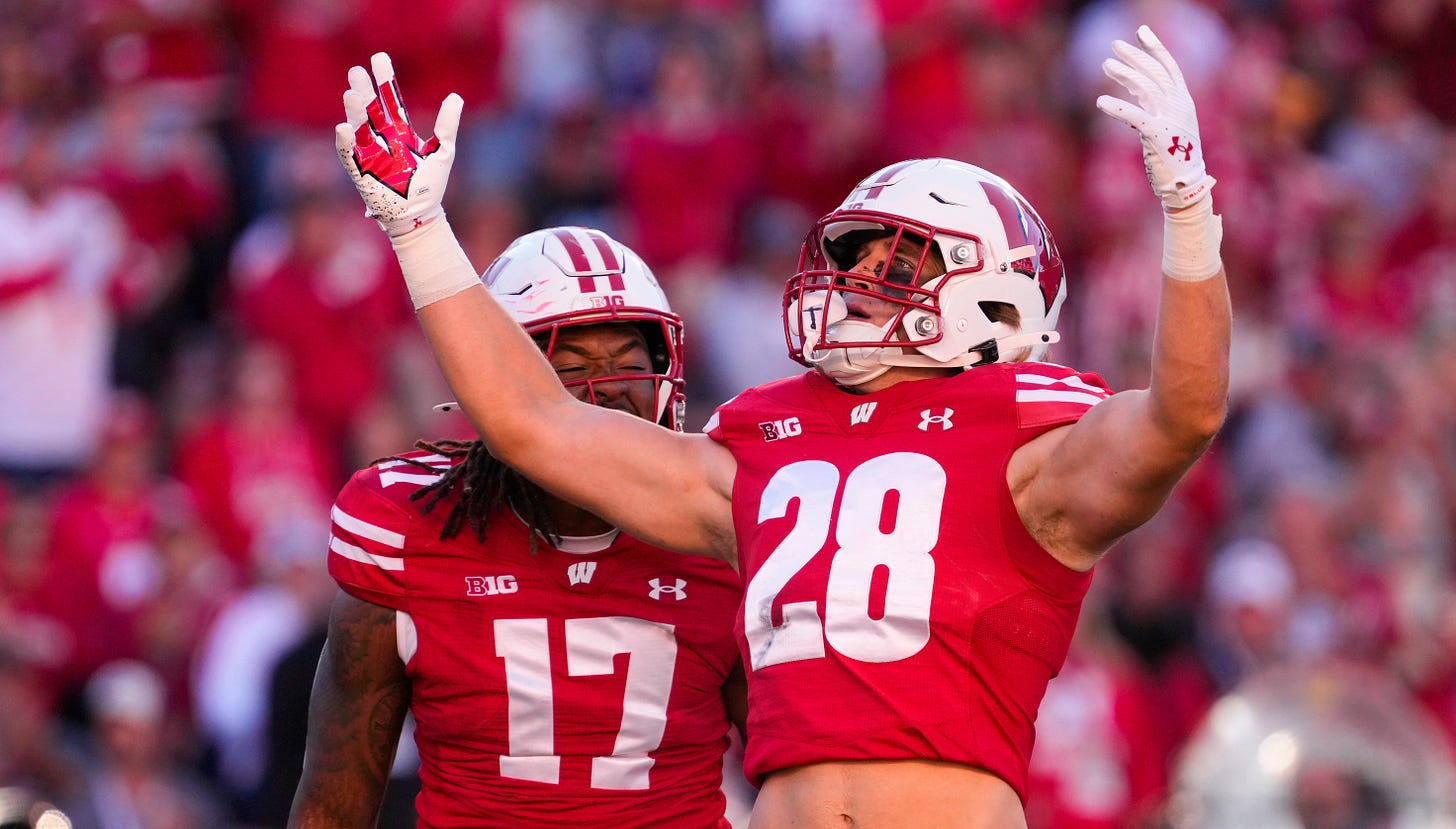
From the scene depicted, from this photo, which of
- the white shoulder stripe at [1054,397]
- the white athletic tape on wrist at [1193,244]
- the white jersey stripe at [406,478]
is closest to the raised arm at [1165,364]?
the white athletic tape on wrist at [1193,244]

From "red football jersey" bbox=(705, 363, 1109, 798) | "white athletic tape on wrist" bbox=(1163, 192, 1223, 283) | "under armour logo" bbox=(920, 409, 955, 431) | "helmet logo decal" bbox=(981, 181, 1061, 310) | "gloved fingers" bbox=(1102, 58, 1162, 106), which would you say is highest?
"gloved fingers" bbox=(1102, 58, 1162, 106)

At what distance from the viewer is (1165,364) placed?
3.16 m

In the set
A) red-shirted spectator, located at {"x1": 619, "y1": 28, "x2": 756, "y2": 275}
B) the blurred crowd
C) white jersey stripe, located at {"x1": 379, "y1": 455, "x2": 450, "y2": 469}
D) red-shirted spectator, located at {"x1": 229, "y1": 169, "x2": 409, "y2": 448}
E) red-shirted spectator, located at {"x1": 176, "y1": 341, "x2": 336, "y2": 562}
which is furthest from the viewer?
red-shirted spectator, located at {"x1": 619, "y1": 28, "x2": 756, "y2": 275}

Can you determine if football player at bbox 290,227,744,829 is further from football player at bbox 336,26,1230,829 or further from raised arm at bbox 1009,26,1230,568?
raised arm at bbox 1009,26,1230,568

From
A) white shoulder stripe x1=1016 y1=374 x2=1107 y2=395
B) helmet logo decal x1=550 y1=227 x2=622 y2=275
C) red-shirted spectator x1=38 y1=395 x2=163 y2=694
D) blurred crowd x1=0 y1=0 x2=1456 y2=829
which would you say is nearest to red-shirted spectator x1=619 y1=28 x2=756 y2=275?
blurred crowd x1=0 y1=0 x2=1456 y2=829

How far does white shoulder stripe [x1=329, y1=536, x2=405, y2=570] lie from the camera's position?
13.0 ft

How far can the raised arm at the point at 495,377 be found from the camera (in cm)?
357

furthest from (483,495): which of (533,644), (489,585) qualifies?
(533,644)

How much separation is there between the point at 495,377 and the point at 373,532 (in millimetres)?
540

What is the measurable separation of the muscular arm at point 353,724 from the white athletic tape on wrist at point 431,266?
70 centimetres

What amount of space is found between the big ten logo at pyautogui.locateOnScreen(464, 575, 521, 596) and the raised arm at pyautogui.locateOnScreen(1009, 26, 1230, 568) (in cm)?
110

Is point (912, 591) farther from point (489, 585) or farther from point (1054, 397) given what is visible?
point (489, 585)

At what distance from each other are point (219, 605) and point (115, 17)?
9.88ft

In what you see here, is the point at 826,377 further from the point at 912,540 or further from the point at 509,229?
the point at 509,229
